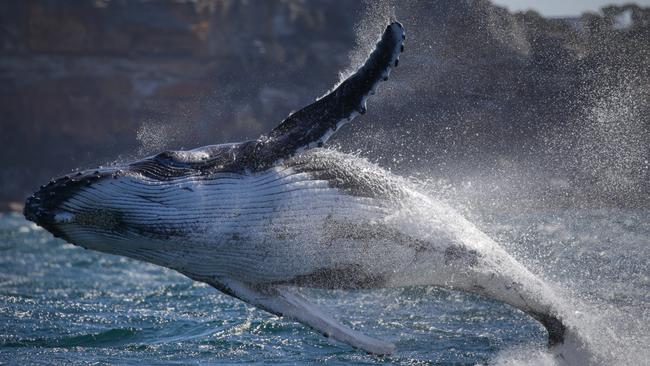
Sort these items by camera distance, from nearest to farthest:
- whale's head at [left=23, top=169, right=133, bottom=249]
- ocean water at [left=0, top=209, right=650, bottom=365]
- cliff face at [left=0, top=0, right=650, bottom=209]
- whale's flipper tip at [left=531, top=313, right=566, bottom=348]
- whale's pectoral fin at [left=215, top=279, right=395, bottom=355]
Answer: whale's head at [left=23, top=169, right=133, bottom=249] → whale's pectoral fin at [left=215, top=279, right=395, bottom=355] → whale's flipper tip at [left=531, top=313, right=566, bottom=348] → ocean water at [left=0, top=209, right=650, bottom=365] → cliff face at [left=0, top=0, right=650, bottom=209]

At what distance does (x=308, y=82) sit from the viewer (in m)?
59.5

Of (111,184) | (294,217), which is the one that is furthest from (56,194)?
(294,217)

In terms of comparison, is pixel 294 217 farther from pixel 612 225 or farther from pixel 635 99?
pixel 635 99

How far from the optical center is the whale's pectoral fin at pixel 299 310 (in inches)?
275

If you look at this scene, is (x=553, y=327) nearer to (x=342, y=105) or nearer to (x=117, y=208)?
(x=342, y=105)

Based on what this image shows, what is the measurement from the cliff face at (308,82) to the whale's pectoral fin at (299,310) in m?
8.19

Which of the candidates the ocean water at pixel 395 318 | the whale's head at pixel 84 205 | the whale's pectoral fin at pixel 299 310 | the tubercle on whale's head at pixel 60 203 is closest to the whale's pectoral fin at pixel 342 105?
the whale's pectoral fin at pixel 299 310

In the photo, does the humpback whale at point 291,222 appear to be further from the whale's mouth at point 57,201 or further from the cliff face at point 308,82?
the cliff face at point 308,82

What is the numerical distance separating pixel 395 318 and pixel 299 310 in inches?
147

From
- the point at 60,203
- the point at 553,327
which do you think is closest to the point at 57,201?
the point at 60,203

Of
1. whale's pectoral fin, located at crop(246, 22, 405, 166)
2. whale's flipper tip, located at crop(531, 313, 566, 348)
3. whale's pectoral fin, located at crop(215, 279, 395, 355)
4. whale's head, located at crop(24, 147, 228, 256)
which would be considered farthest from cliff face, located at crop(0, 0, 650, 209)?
whale's head, located at crop(24, 147, 228, 256)

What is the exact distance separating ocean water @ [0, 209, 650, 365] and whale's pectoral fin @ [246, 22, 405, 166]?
251cm

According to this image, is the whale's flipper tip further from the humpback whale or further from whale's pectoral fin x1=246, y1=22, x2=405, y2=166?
whale's pectoral fin x1=246, y1=22, x2=405, y2=166

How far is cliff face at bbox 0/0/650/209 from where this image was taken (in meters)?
15.5
